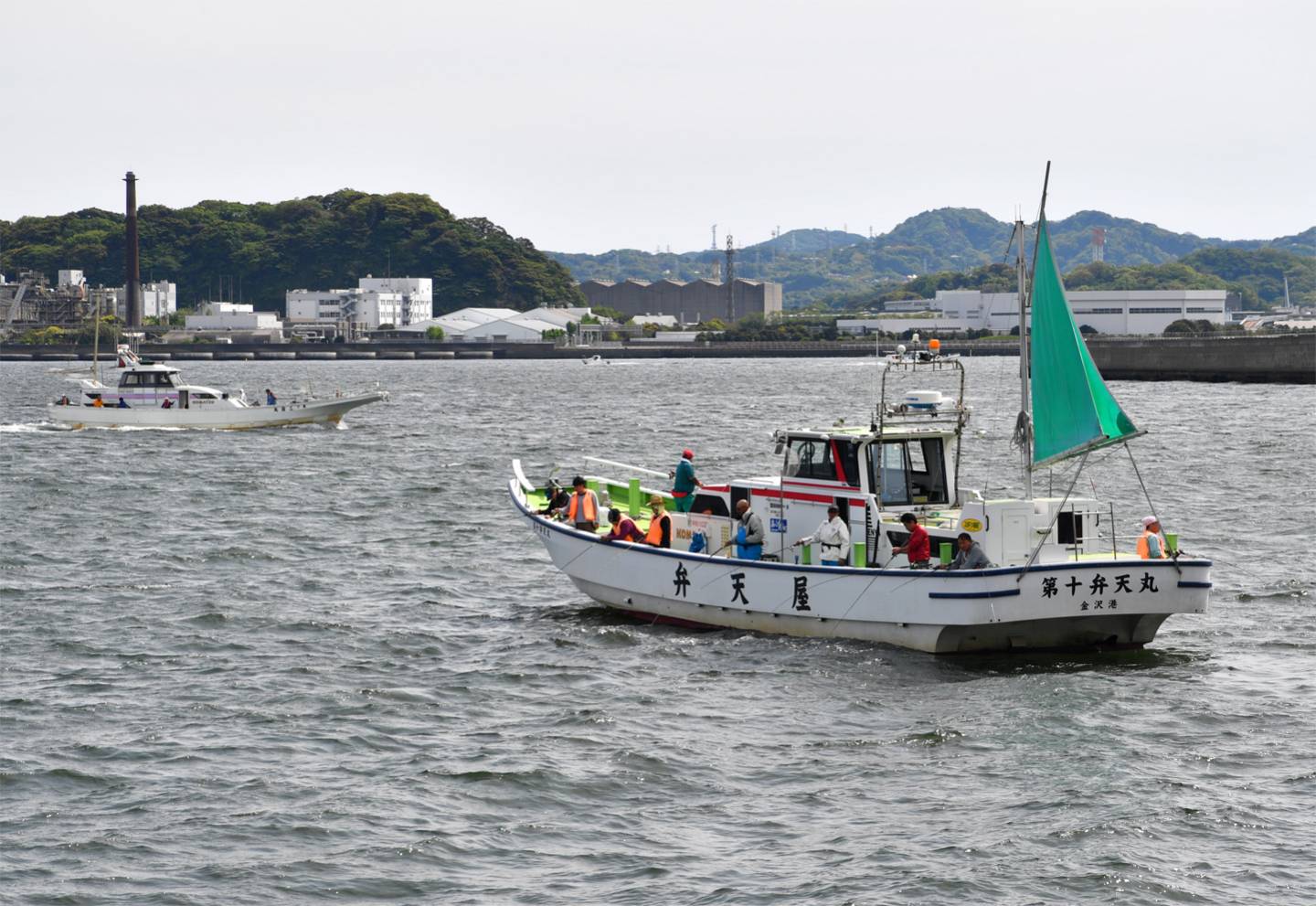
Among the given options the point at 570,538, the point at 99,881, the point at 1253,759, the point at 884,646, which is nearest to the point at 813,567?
the point at 884,646

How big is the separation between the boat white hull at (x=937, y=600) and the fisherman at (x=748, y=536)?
37cm

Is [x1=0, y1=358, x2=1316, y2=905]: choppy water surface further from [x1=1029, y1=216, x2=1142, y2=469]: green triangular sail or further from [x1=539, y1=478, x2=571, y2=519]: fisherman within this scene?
[x1=1029, y1=216, x2=1142, y2=469]: green triangular sail

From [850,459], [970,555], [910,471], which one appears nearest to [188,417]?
[850,459]

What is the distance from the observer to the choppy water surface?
1627 cm

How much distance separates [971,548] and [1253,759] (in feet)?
17.2

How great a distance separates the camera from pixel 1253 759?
19.7 meters

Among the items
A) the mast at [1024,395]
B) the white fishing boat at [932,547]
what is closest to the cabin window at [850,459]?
the white fishing boat at [932,547]

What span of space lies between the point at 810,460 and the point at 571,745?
775 centimetres

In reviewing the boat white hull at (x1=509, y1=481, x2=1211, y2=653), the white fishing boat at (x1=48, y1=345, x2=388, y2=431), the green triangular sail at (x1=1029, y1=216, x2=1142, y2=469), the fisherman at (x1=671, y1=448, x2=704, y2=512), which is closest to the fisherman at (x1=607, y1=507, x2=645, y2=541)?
the boat white hull at (x1=509, y1=481, x2=1211, y2=653)

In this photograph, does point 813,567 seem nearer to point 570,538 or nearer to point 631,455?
point 570,538

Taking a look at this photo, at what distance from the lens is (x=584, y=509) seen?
95.6 feet

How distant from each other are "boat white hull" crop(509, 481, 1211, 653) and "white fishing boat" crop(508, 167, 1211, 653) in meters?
0.02

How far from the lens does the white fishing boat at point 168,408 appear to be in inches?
3068

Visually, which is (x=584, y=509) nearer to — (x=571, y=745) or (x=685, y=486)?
(x=685, y=486)
